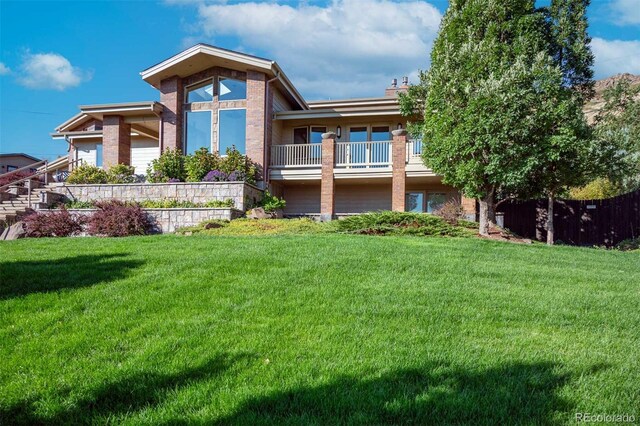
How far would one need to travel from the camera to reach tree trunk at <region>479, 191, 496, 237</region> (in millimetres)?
12224

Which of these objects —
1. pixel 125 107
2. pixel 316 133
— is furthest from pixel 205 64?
pixel 316 133

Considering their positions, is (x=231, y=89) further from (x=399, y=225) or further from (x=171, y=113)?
(x=399, y=225)

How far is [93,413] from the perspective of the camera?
8.93 ft

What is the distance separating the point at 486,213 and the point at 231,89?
1123 centimetres

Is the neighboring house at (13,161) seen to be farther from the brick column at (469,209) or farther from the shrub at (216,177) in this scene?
the brick column at (469,209)

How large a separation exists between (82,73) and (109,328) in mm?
23300

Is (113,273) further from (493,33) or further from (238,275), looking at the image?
(493,33)

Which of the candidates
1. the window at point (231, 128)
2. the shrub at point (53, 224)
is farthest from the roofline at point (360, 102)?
the shrub at point (53, 224)

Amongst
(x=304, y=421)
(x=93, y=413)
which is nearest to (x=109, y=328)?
(x=93, y=413)

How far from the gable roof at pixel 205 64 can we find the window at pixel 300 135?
6.22ft

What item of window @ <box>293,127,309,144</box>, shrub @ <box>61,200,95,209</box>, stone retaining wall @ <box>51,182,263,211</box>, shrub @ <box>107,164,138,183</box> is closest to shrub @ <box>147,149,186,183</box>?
stone retaining wall @ <box>51,182,263,211</box>

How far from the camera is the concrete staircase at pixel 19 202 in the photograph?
46.5 ft

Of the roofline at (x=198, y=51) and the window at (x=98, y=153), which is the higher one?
the roofline at (x=198, y=51)

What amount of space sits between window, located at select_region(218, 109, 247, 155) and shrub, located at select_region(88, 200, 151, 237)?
5113mm
